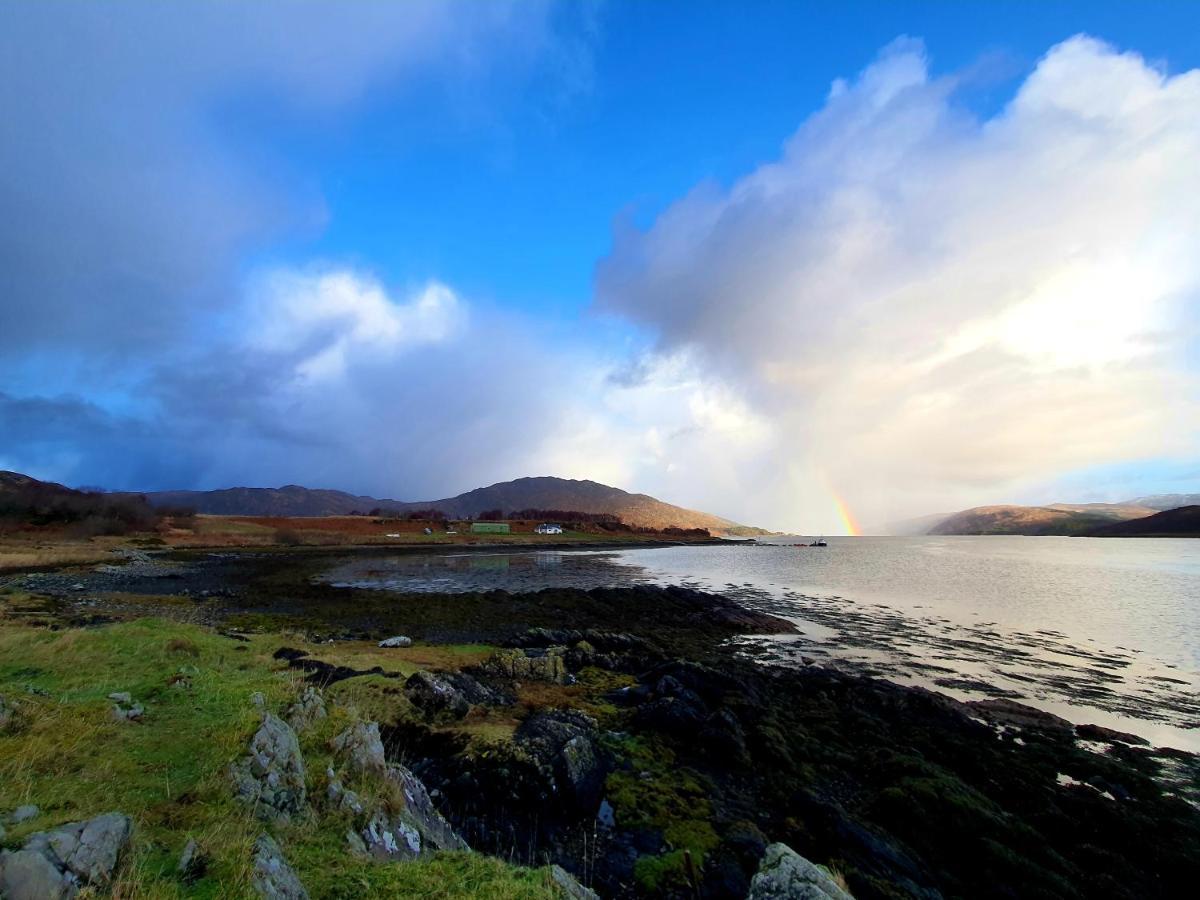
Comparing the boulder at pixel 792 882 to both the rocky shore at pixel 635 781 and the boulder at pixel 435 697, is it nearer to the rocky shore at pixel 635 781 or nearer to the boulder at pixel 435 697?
the rocky shore at pixel 635 781

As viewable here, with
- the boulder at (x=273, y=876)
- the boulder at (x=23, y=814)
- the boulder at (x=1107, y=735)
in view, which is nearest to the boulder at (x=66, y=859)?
the boulder at (x=23, y=814)

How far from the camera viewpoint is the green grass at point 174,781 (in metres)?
5.79

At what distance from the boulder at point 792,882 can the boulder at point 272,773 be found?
6262mm

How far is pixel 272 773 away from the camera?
7645 mm

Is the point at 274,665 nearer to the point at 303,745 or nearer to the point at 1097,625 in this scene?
the point at 303,745

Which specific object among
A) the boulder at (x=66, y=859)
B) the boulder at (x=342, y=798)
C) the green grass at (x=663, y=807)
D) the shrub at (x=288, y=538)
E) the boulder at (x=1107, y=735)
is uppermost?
the shrub at (x=288, y=538)

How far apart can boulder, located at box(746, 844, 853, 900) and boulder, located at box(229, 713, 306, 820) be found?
626 centimetres

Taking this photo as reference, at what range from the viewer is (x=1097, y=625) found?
3706 cm

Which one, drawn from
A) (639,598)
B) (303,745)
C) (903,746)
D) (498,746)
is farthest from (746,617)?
(303,745)

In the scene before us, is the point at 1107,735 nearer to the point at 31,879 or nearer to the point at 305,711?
the point at 305,711


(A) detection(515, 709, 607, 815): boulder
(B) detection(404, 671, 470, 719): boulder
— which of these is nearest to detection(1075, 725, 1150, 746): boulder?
(A) detection(515, 709, 607, 815): boulder

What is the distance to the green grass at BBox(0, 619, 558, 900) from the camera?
5.79 m

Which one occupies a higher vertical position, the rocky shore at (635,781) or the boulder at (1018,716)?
the rocky shore at (635,781)

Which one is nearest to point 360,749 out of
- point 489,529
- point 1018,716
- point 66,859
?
point 66,859
